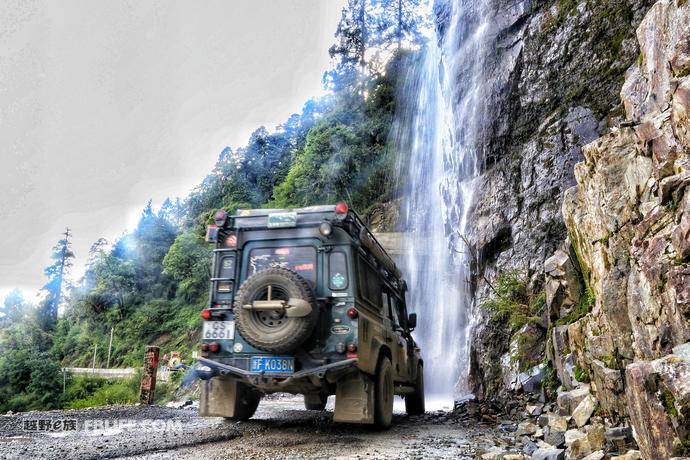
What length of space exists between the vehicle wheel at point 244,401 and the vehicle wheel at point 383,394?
6.40 feet

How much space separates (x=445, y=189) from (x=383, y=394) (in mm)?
18574

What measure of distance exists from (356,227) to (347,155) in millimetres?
27965

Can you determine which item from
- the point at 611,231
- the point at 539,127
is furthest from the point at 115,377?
the point at 611,231

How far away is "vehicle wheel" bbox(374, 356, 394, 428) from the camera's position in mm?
7223

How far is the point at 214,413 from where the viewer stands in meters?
7.33

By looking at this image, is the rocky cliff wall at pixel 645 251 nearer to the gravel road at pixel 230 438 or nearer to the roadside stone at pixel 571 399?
the roadside stone at pixel 571 399

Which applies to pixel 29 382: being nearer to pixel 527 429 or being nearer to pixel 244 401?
pixel 244 401

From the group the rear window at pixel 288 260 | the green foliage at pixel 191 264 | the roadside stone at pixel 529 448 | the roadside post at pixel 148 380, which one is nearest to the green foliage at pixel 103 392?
the roadside post at pixel 148 380

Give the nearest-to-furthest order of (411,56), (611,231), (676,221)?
(676,221)
(611,231)
(411,56)

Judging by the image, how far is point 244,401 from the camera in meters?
7.82

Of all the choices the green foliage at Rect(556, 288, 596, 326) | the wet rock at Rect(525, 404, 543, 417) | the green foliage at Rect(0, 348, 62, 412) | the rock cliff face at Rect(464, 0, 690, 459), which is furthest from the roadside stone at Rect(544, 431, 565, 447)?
the green foliage at Rect(0, 348, 62, 412)

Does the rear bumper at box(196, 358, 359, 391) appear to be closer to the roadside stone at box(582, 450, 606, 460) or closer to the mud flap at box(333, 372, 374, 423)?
the mud flap at box(333, 372, 374, 423)

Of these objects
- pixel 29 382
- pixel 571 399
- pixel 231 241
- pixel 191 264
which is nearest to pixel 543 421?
pixel 571 399

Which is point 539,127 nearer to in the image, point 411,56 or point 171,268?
point 411,56
